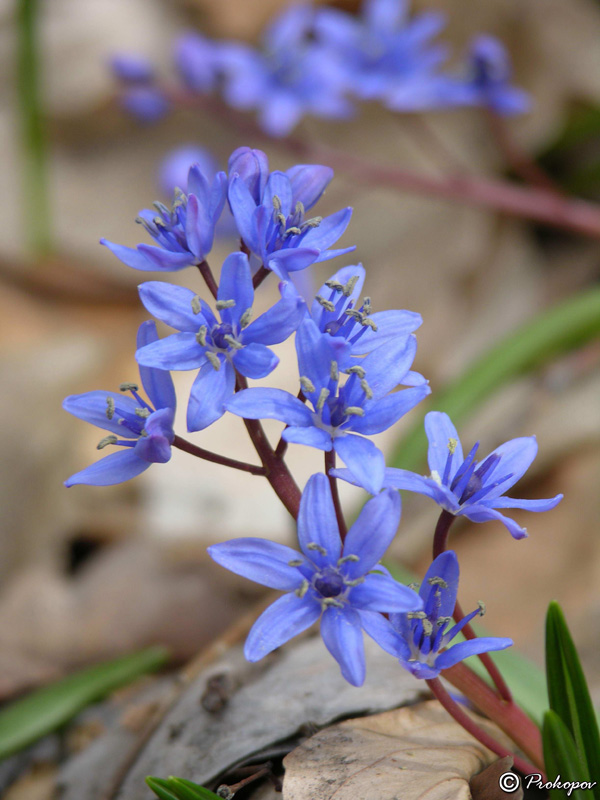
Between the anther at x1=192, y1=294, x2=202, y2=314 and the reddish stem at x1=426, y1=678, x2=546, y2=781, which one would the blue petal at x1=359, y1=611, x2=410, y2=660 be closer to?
the reddish stem at x1=426, y1=678, x2=546, y2=781

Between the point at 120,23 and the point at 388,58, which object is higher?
the point at 120,23

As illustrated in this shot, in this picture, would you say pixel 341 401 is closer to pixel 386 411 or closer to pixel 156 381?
pixel 386 411

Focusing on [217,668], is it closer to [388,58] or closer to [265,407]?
[265,407]

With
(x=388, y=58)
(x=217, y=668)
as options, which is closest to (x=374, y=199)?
(x=388, y=58)

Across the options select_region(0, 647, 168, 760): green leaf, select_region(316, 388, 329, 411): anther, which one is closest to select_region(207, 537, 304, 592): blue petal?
select_region(316, 388, 329, 411): anther

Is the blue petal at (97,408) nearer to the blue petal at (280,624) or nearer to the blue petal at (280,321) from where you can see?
the blue petal at (280,321)

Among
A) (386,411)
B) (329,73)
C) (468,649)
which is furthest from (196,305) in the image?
(329,73)
